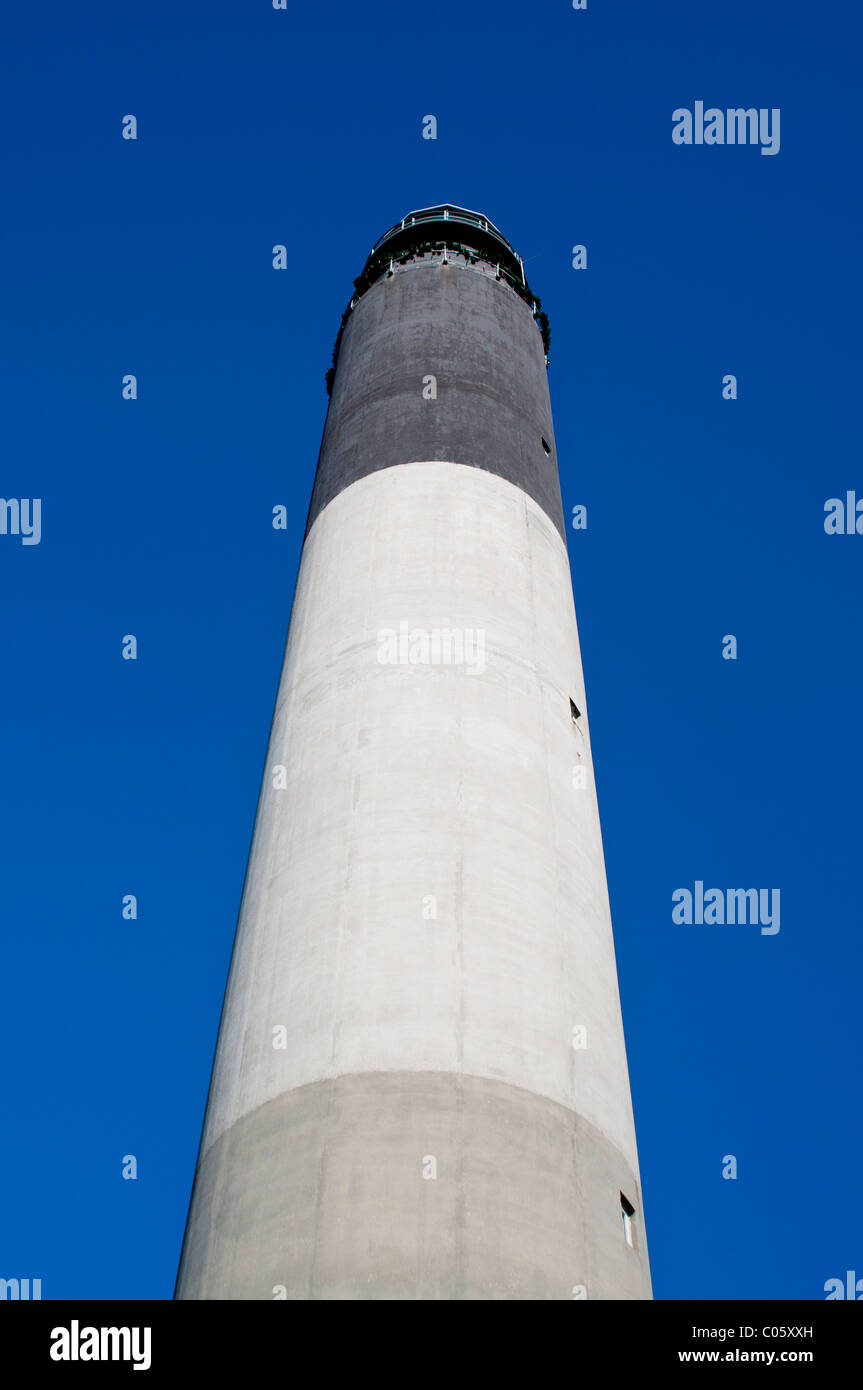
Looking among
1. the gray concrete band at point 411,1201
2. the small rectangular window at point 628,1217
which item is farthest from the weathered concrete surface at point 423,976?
the small rectangular window at point 628,1217

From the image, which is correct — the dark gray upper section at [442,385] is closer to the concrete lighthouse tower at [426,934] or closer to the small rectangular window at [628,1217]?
the concrete lighthouse tower at [426,934]

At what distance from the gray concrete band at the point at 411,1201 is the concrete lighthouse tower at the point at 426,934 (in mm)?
29

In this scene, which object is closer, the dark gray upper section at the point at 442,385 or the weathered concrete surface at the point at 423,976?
the weathered concrete surface at the point at 423,976

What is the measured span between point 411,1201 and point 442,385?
47.5 ft

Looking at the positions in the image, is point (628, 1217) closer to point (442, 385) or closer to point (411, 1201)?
point (411, 1201)

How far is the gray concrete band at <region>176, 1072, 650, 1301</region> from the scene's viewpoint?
13242mm

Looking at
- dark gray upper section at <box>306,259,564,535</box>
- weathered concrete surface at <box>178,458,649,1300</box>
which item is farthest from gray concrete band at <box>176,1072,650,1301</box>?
dark gray upper section at <box>306,259,564,535</box>

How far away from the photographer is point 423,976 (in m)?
15.4

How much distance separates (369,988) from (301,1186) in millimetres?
2262

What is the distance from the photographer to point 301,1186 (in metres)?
14.0

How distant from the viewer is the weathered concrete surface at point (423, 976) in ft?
45.0

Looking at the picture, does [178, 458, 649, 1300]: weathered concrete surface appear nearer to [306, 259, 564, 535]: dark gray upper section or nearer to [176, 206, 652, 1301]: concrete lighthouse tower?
[176, 206, 652, 1301]: concrete lighthouse tower

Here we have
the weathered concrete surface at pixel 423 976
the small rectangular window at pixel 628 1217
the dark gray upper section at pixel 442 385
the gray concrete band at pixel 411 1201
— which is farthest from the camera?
the dark gray upper section at pixel 442 385
